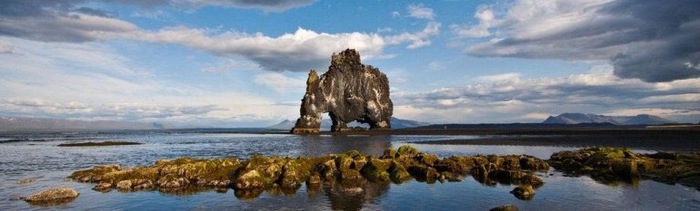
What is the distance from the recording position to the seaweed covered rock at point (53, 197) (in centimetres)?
2828

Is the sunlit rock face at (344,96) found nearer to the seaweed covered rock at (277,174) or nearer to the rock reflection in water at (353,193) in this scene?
the seaweed covered rock at (277,174)

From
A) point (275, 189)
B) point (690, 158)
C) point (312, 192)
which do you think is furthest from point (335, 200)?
point (690, 158)

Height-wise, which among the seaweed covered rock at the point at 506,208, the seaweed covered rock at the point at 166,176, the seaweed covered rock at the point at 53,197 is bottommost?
the seaweed covered rock at the point at 506,208

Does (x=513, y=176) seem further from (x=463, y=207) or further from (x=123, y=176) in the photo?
(x=123, y=176)

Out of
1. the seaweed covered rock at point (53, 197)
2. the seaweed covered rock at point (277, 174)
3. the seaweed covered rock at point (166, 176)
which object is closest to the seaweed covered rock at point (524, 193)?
the seaweed covered rock at point (277, 174)

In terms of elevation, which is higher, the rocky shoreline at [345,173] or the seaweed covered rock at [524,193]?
the rocky shoreline at [345,173]

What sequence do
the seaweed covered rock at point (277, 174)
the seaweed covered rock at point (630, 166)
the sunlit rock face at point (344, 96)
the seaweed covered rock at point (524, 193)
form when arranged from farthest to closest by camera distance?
the sunlit rock face at point (344, 96) < the seaweed covered rock at point (630, 166) < the seaweed covered rock at point (277, 174) < the seaweed covered rock at point (524, 193)

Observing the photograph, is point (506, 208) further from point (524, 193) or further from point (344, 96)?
point (344, 96)

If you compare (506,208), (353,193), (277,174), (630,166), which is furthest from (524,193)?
(277,174)

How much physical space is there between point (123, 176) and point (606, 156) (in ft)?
139

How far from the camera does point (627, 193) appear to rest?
99.9 feet

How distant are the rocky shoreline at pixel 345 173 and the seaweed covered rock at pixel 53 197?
10.6 feet

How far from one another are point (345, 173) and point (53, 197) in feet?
67.6

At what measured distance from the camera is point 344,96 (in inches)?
6590
